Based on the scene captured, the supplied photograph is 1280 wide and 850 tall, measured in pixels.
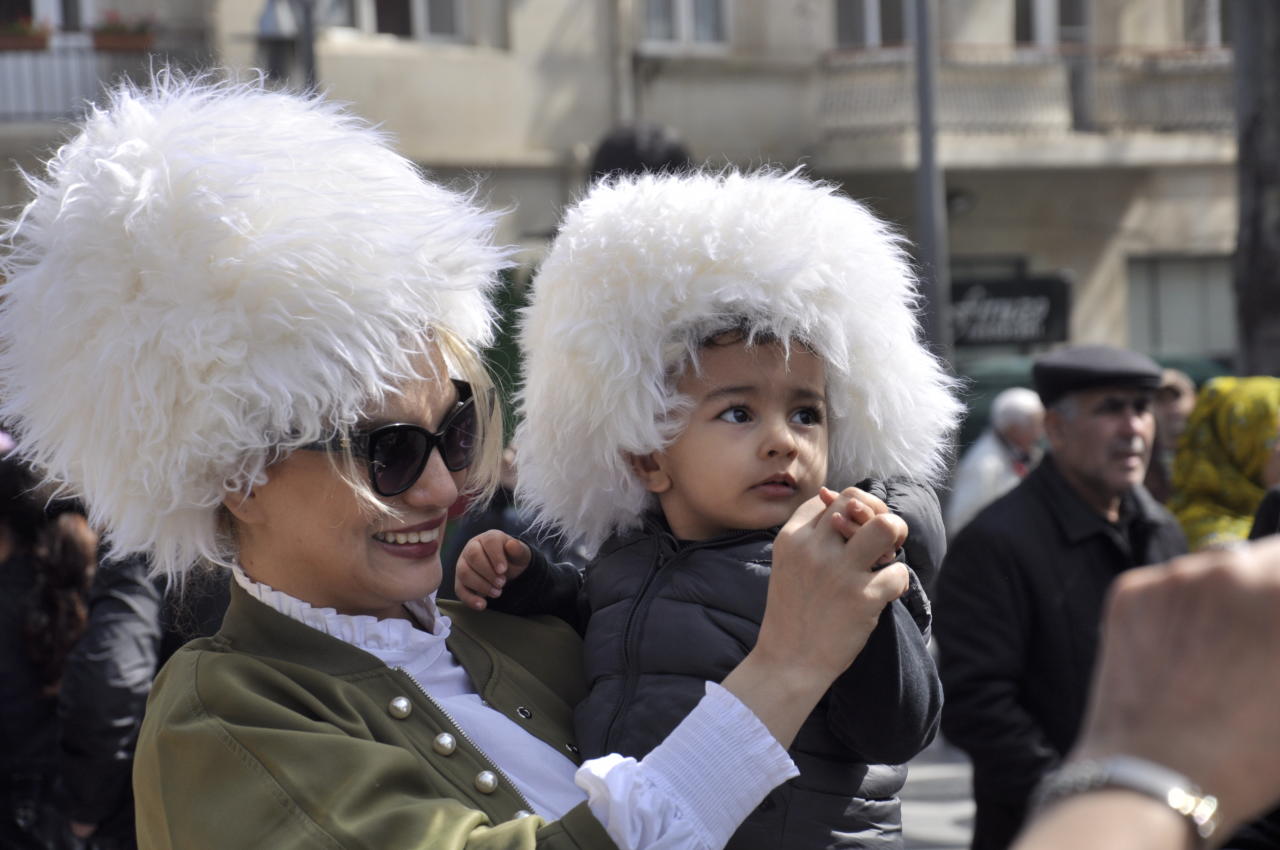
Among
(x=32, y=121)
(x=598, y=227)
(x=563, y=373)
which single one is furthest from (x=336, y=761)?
(x=32, y=121)

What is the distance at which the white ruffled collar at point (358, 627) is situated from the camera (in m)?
2.21

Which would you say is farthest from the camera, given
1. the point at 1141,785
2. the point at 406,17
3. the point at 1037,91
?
the point at 1037,91

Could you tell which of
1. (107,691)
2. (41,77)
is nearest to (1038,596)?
(107,691)

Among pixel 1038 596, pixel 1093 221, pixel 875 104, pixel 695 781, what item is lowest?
pixel 1038 596

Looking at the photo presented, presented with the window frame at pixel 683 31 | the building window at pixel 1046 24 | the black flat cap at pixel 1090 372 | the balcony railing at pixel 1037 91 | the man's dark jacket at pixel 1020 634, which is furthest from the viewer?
the building window at pixel 1046 24

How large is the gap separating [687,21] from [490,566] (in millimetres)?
14632

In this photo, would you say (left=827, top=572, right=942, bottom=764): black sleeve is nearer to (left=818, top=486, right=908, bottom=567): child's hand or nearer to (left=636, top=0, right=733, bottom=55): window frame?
(left=818, top=486, right=908, bottom=567): child's hand

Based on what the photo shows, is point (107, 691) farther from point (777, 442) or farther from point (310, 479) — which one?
point (777, 442)

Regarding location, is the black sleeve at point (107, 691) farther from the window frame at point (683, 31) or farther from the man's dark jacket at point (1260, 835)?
the window frame at point (683, 31)

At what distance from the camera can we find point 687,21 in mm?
16453

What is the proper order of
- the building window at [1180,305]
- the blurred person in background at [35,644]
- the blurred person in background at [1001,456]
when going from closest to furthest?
1. the blurred person in background at [35,644]
2. the blurred person in background at [1001,456]
3. the building window at [1180,305]

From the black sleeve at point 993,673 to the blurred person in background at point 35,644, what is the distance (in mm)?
2535

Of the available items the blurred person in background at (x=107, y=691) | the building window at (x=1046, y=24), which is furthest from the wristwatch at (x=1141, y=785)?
the building window at (x=1046, y=24)

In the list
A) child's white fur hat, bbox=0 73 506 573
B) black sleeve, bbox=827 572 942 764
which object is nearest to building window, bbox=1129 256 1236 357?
black sleeve, bbox=827 572 942 764
